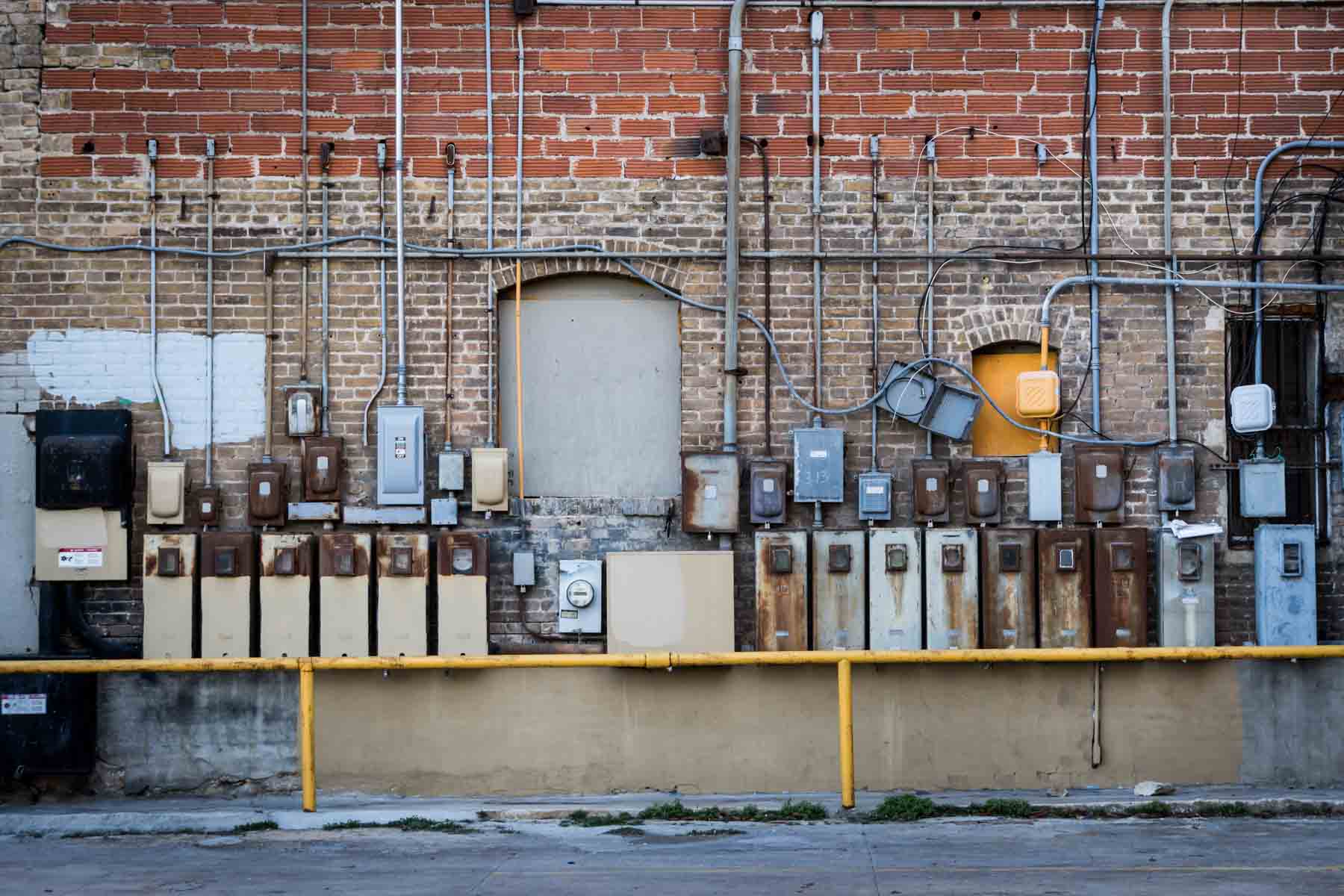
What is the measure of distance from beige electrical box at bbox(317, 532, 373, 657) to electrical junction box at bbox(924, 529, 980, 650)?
4227 millimetres

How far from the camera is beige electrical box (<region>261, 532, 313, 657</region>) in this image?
1034cm

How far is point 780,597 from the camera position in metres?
10.4

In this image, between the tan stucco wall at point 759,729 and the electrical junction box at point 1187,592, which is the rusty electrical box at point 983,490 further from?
the electrical junction box at point 1187,592

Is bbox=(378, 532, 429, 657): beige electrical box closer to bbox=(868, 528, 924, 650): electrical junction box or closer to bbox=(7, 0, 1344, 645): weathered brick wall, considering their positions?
bbox=(7, 0, 1344, 645): weathered brick wall

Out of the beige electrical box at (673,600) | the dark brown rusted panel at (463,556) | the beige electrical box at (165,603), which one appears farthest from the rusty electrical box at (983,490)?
the beige electrical box at (165,603)

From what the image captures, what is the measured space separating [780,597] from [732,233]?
9.18 feet

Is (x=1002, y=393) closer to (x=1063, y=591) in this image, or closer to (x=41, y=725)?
(x=1063, y=591)

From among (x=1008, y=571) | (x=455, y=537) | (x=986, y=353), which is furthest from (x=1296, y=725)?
(x=455, y=537)

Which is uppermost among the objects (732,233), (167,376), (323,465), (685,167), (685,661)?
(685,167)

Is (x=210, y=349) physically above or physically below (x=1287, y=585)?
above

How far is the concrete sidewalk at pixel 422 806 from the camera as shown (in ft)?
30.3

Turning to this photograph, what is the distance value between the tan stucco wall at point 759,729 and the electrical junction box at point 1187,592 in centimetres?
26

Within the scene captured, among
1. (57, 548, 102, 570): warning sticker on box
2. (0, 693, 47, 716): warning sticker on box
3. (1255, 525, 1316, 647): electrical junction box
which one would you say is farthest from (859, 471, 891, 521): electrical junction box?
(0, 693, 47, 716): warning sticker on box

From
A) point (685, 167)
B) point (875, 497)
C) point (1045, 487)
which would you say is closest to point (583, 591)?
point (875, 497)
